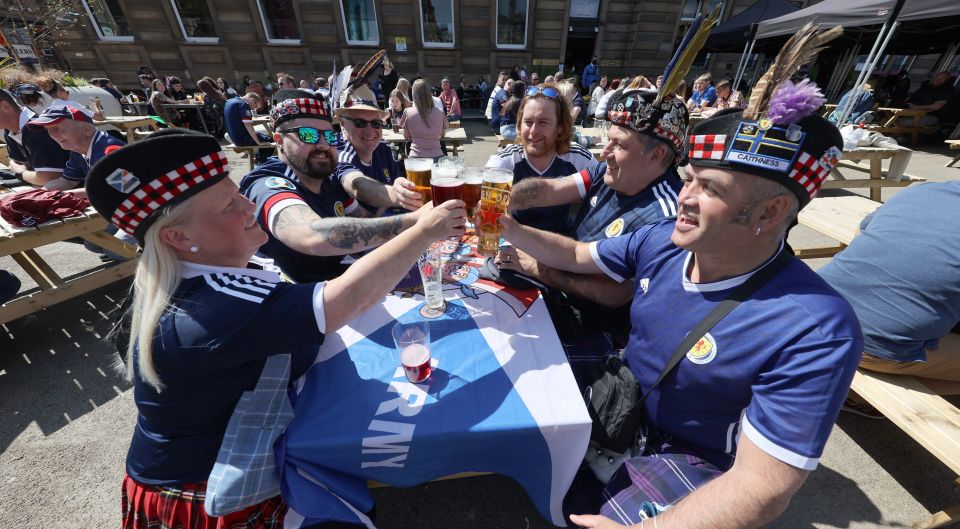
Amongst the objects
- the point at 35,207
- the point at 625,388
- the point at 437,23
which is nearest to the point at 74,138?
the point at 35,207

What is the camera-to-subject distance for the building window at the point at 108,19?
61.9 feet

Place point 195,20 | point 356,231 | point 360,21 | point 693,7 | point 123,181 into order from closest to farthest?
point 123,181
point 356,231
point 195,20
point 360,21
point 693,7

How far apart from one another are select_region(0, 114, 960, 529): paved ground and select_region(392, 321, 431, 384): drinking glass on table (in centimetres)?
119

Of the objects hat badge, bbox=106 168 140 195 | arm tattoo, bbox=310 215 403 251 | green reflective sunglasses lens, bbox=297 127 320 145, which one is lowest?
arm tattoo, bbox=310 215 403 251

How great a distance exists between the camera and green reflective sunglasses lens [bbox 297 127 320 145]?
96.9 inches

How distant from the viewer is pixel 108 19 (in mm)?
19094

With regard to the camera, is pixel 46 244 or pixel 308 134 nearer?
pixel 308 134

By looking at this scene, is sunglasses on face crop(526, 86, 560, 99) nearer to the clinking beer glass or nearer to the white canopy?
the clinking beer glass

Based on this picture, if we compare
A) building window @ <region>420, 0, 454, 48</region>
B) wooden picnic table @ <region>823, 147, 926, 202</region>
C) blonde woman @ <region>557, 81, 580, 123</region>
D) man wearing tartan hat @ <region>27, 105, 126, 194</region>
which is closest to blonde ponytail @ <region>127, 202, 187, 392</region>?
blonde woman @ <region>557, 81, 580, 123</region>

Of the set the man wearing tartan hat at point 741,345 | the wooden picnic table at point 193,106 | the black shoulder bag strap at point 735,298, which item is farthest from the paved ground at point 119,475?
the wooden picnic table at point 193,106

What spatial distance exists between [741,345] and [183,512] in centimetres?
230

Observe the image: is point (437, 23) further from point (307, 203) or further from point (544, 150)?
point (307, 203)

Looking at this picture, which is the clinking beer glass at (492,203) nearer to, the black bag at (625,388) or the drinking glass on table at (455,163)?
the drinking glass on table at (455,163)

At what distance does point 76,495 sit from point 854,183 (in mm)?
10973
